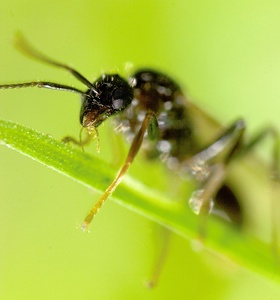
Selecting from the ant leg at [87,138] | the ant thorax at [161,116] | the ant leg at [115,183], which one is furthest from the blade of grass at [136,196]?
the ant thorax at [161,116]

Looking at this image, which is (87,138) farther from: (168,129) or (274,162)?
(274,162)

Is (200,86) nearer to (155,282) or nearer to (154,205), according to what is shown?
(155,282)

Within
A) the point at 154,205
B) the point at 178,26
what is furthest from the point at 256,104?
the point at 154,205

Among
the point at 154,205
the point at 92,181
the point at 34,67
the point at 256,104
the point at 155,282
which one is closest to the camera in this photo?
the point at 92,181

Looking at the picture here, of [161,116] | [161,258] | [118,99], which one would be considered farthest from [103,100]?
[161,258]

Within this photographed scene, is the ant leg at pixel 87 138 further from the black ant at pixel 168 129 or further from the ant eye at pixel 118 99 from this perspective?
the ant eye at pixel 118 99

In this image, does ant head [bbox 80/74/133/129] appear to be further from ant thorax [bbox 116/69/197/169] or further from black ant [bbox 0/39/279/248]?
ant thorax [bbox 116/69/197/169]

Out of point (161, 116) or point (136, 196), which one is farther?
point (161, 116)
